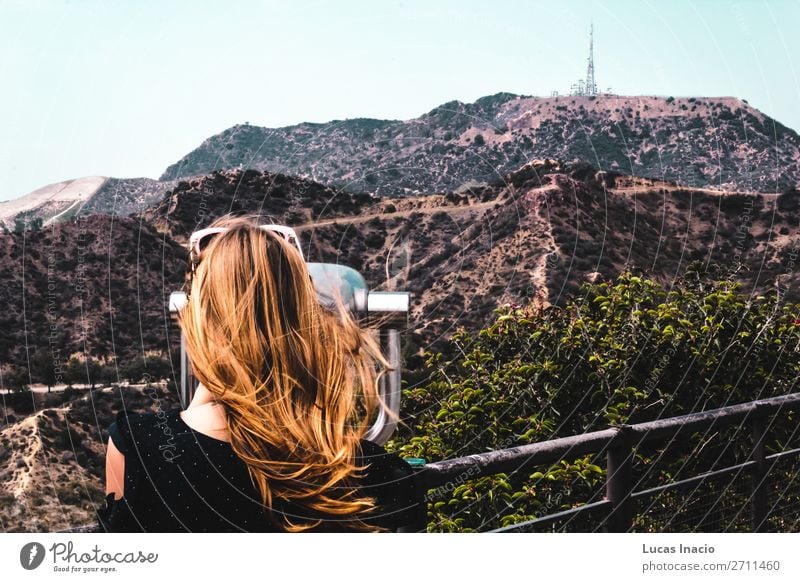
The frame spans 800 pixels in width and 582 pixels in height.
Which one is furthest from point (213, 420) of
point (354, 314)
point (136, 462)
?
point (354, 314)

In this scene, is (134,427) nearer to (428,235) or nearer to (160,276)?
(160,276)

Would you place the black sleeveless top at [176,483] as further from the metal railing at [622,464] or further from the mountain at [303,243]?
the metal railing at [622,464]

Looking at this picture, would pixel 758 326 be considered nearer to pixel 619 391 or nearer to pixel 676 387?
pixel 676 387

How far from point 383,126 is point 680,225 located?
327 inches

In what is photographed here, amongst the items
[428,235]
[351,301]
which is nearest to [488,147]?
[428,235]

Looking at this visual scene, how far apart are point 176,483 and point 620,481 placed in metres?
1.46

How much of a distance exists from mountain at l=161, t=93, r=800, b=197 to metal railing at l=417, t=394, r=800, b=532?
2.07 ft

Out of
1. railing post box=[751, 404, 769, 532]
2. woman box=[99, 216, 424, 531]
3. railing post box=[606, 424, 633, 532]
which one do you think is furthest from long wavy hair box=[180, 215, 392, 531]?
railing post box=[751, 404, 769, 532]

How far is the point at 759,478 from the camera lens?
2.85 m

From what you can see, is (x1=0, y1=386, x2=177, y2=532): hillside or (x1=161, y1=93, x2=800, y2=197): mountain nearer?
(x1=0, y1=386, x2=177, y2=532): hillside

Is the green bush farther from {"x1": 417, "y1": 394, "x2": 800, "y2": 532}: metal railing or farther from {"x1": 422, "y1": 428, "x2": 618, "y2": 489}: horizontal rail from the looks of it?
{"x1": 422, "y1": 428, "x2": 618, "y2": 489}: horizontal rail

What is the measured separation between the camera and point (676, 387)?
9.90 ft

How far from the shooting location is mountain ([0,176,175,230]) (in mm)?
1827

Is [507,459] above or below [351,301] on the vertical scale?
below
